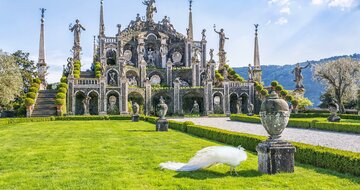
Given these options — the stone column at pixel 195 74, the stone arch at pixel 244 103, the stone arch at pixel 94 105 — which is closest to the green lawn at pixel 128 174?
the stone arch at pixel 94 105

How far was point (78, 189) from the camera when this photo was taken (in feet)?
26.5

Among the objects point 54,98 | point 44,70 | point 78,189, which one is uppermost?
point 44,70

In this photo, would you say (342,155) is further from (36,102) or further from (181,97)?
(181,97)

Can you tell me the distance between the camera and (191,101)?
60.5 meters

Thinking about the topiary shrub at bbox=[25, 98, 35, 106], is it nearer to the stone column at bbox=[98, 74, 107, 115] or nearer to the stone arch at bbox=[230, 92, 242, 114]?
the stone column at bbox=[98, 74, 107, 115]

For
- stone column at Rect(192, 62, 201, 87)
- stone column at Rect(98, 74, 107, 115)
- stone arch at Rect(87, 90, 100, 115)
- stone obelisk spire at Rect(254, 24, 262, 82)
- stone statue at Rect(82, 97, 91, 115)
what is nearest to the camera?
stone statue at Rect(82, 97, 91, 115)

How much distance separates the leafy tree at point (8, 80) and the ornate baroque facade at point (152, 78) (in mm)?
7425

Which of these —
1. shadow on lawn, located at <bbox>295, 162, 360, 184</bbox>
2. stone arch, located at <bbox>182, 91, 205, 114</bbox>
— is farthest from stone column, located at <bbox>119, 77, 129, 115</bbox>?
shadow on lawn, located at <bbox>295, 162, 360, 184</bbox>

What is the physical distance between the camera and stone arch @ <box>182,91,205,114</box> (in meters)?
59.1

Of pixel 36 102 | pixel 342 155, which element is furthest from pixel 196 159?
pixel 36 102

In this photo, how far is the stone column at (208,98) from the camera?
56938mm

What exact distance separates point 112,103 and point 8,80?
15416mm

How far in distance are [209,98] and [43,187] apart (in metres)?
49.6

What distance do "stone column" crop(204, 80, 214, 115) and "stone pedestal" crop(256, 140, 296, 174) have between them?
152 ft
